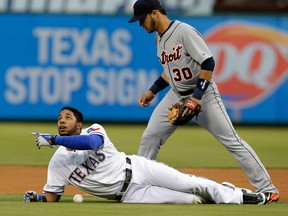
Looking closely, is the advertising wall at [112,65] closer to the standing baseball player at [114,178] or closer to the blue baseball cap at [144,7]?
the blue baseball cap at [144,7]

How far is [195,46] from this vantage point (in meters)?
8.30

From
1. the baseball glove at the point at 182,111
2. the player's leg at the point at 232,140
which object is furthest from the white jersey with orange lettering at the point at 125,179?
the baseball glove at the point at 182,111

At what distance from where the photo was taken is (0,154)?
13.3m

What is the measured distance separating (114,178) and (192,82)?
130 centimetres

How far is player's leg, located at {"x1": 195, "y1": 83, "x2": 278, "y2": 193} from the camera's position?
27.5ft

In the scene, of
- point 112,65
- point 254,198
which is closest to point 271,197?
point 254,198

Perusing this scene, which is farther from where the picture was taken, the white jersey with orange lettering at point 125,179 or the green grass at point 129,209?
the white jersey with orange lettering at point 125,179

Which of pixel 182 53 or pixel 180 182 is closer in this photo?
pixel 180 182

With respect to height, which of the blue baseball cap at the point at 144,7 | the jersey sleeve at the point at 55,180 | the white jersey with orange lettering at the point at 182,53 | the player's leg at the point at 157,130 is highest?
the blue baseball cap at the point at 144,7

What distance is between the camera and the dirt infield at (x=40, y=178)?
9648mm

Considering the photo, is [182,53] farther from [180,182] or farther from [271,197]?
[271,197]

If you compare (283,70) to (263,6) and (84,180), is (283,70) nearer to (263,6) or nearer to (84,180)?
(263,6)

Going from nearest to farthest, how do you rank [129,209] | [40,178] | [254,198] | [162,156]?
[129,209] < [254,198] < [40,178] < [162,156]

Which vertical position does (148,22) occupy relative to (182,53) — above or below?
above
